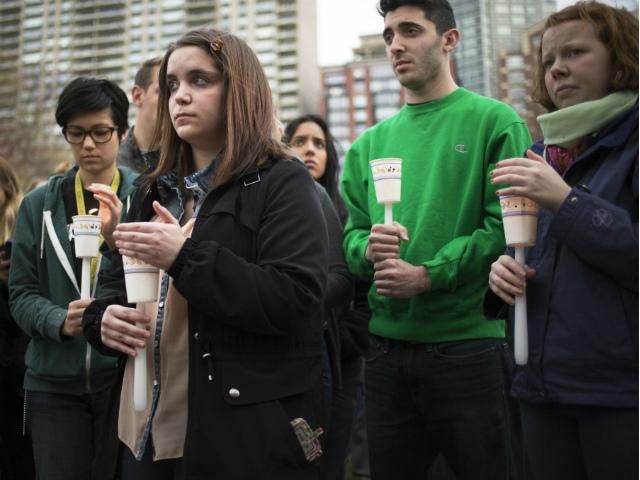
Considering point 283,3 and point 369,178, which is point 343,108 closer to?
point 283,3

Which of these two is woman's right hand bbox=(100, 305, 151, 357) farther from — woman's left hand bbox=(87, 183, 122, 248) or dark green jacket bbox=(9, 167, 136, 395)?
dark green jacket bbox=(9, 167, 136, 395)

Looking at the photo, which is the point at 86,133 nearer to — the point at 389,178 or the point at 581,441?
the point at 389,178

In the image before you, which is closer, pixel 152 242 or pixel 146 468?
pixel 152 242

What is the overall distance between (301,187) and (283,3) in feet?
418

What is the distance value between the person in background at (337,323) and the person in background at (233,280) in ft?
2.40

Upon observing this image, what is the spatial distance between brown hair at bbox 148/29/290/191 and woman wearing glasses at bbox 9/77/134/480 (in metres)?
0.86

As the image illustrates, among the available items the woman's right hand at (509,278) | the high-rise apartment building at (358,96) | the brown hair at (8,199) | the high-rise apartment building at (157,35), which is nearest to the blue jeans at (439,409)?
the woman's right hand at (509,278)

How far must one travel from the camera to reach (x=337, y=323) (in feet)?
12.6

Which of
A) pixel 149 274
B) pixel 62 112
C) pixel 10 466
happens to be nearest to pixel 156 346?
pixel 149 274

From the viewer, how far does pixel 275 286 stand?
2.08 meters

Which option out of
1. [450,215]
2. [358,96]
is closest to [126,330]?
[450,215]

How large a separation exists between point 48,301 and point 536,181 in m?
2.32

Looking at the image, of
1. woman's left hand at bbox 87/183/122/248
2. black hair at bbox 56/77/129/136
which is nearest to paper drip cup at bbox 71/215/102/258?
woman's left hand at bbox 87/183/122/248

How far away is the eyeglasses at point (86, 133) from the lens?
11.8 feet
